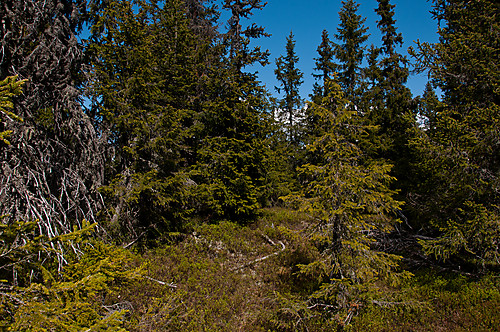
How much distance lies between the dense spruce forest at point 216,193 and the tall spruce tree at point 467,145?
0.07 meters

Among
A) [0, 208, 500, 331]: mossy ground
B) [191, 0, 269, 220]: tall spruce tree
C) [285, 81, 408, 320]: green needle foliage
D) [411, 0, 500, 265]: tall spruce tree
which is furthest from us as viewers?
[191, 0, 269, 220]: tall spruce tree

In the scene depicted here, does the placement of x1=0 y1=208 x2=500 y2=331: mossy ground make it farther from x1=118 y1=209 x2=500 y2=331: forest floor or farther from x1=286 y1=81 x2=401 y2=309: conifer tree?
x1=286 y1=81 x2=401 y2=309: conifer tree

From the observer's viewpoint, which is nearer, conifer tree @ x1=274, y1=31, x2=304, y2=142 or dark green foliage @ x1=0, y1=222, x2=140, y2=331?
dark green foliage @ x1=0, y1=222, x2=140, y2=331

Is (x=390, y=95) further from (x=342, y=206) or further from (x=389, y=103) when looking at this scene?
(x=342, y=206)

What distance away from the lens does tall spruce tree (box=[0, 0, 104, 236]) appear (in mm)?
4766

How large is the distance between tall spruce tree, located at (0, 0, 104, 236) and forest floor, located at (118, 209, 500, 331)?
121 inches

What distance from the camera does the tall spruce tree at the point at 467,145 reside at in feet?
26.1

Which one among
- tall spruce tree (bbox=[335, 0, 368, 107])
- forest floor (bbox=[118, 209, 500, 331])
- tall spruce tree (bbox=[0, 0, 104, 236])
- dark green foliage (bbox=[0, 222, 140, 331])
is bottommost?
forest floor (bbox=[118, 209, 500, 331])

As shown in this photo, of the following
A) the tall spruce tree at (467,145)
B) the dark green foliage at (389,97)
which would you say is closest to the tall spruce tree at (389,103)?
the dark green foliage at (389,97)

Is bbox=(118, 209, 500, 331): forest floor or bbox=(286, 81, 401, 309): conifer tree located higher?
bbox=(286, 81, 401, 309): conifer tree

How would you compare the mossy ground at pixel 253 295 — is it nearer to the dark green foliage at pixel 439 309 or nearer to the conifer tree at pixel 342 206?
the dark green foliage at pixel 439 309

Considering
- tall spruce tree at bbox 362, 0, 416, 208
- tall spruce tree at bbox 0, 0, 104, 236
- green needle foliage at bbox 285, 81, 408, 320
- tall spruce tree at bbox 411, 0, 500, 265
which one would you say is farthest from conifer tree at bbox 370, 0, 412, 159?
tall spruce tree at bbox 0, 0, 104, 236

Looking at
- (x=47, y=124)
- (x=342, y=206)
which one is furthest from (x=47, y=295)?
(x=342, y=206)

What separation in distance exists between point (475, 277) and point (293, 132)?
21.9 m
